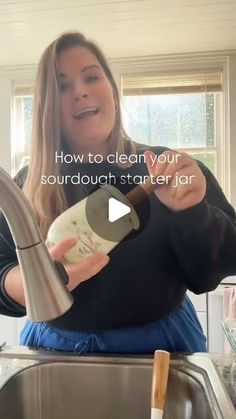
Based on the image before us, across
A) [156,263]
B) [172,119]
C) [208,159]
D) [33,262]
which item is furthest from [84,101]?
[33,262]

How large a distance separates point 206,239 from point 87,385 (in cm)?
45

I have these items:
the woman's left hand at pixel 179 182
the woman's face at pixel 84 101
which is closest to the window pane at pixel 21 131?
the woman's face at pixel 84 101

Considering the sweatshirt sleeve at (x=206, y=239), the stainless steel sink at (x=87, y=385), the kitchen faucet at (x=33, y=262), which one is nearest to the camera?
the kitchen faucet at (x=33, y=262)

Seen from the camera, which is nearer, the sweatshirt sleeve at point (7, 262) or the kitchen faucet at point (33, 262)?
the kitchen faucet at point (33, 262)

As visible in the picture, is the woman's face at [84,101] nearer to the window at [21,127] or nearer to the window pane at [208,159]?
the window at [21,127]

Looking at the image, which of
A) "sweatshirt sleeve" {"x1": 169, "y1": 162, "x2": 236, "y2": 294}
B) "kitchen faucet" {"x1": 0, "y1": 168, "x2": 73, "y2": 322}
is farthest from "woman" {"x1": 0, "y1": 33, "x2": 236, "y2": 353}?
"kitchen faucet" {"x1": 0, "y1": 168, "x2": 73, "y2": 322}

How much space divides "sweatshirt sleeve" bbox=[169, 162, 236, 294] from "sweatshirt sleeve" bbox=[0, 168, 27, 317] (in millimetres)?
420

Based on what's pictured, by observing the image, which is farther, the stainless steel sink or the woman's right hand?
the woman's right hand

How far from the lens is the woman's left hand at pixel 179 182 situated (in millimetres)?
1007

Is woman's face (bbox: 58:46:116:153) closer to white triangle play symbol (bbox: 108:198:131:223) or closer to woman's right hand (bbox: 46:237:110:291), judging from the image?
white triangle play symbol (bbox: 108:198:131:223)

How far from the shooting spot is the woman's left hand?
39.6 inches

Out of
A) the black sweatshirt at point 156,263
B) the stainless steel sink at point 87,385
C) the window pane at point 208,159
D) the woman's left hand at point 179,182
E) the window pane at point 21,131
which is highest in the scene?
the window pane at point 21,131

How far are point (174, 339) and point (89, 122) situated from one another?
1.99 ft

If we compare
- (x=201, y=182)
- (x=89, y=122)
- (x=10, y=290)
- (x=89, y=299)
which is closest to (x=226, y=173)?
(x=201, y=182)
